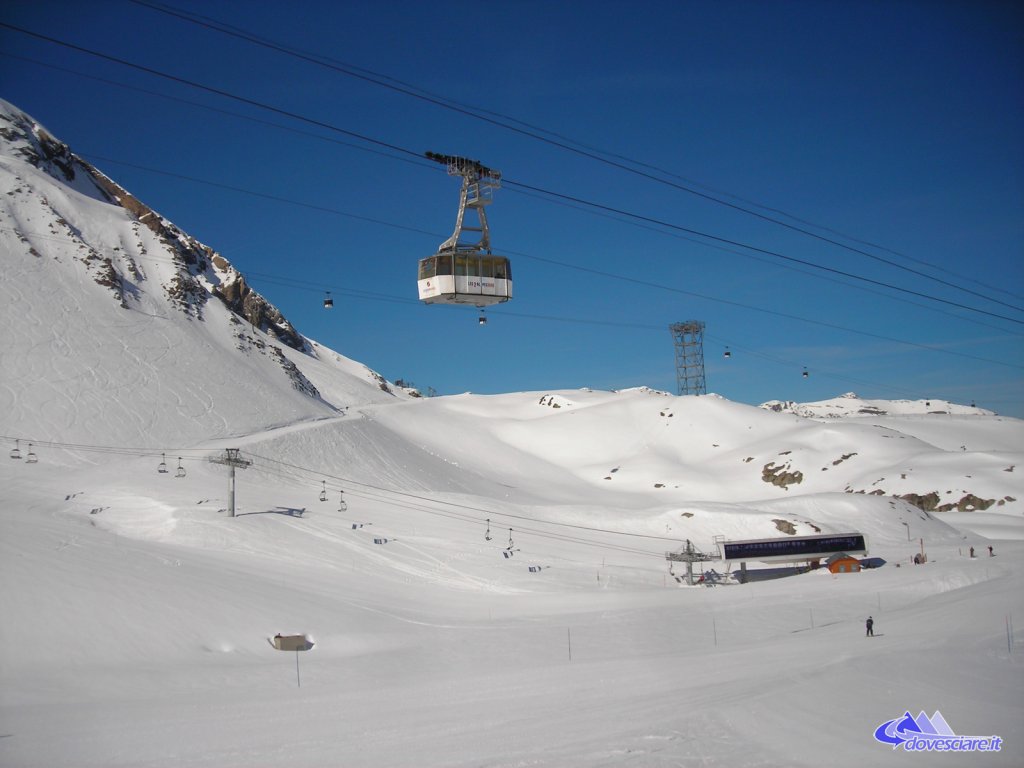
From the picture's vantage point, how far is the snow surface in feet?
63.5

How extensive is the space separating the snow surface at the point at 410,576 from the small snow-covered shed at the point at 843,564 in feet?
7.49

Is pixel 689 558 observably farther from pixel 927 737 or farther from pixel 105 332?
pixel 105 332

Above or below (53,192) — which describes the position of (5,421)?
below

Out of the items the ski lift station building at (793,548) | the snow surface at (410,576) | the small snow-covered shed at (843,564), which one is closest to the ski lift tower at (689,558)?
the snow surface at (410,576)

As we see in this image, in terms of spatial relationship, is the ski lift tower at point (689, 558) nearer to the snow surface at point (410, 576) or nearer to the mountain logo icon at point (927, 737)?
the snow surface at point (410, 576)

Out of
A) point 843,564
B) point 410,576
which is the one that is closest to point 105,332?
point 410,576

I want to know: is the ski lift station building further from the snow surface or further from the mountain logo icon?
the mountain logo icon

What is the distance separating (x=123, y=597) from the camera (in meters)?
35.0

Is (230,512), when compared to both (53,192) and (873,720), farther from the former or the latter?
(53,192)

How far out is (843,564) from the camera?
60312 millimetres

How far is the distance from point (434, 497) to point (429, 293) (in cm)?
5104

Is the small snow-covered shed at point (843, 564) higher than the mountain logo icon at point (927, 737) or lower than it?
higher

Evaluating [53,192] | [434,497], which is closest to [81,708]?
[434,497]

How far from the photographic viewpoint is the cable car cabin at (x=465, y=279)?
24.9m
